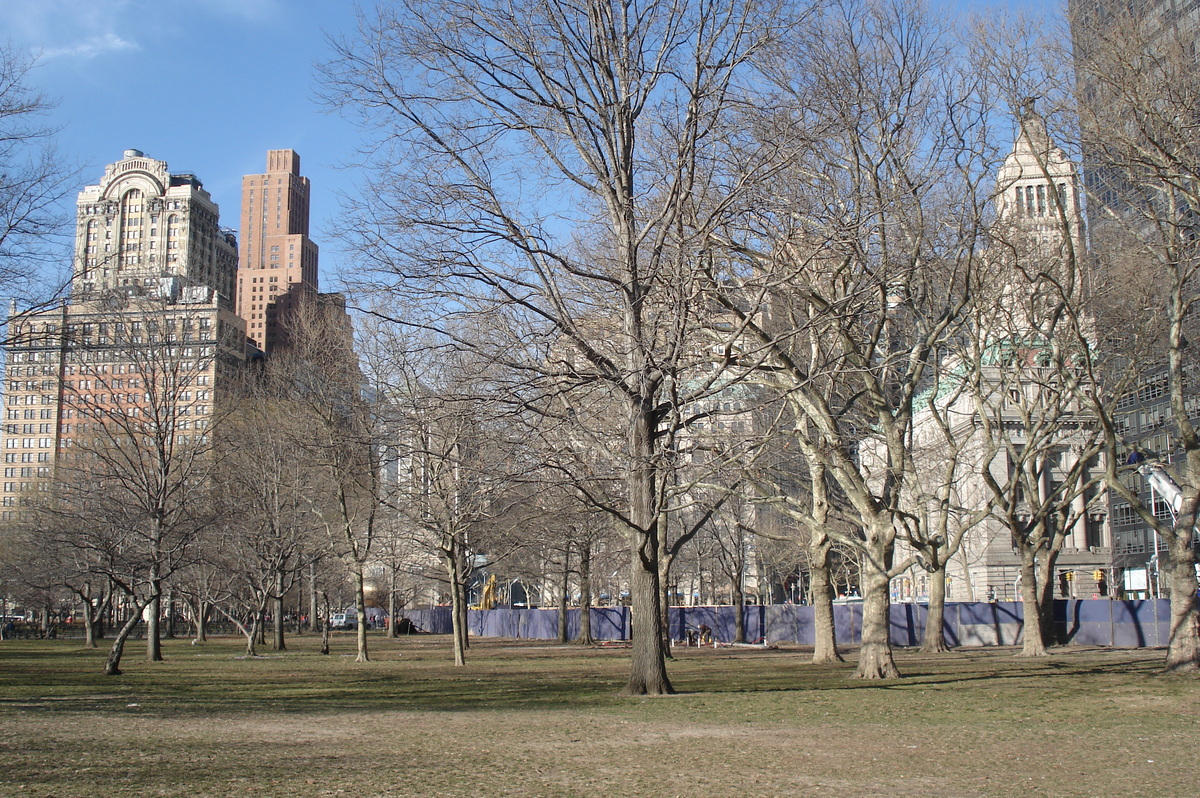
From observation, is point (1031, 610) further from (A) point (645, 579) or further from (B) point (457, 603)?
(A) point (645, 579)

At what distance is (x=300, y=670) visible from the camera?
26.3 metres

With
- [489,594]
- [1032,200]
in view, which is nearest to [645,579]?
[1032,200]

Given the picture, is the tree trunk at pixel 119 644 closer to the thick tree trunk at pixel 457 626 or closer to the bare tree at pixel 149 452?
the bare tree at pixel 149 452

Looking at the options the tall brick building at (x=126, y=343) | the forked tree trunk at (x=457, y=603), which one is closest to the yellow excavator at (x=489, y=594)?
the tall brick building at (x=126, y=343)

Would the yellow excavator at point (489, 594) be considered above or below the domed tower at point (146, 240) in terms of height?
below

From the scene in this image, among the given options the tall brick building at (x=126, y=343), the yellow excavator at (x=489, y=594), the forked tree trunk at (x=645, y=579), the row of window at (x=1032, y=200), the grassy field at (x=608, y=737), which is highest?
the row of window at (x=1032, y=200)

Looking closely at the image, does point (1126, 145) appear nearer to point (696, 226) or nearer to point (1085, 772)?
point (696, 226)

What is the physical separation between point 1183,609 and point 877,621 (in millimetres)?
6209

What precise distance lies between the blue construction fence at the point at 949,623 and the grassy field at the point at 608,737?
17.0m

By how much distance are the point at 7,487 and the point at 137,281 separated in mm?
88497

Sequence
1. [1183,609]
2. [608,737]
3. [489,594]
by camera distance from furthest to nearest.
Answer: [489,594] → [1183,609] → [608,737]

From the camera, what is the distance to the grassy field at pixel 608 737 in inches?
327

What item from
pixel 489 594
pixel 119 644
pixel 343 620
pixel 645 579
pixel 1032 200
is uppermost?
pixel 1032 200

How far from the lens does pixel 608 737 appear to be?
11.2 meters
